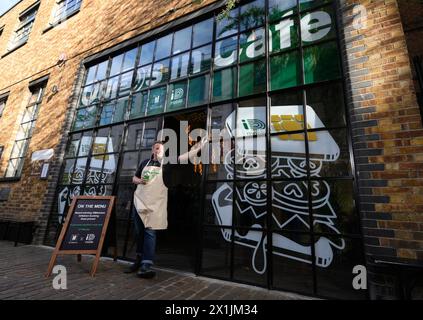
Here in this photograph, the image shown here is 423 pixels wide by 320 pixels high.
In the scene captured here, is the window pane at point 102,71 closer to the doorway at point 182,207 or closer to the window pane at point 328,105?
the doorway at point 182,207

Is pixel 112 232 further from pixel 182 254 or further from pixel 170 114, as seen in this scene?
pixel 170 114

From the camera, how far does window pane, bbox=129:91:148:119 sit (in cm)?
455

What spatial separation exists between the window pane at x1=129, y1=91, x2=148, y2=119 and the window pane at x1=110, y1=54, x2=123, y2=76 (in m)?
1.10

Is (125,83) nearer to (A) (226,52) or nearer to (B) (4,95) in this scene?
(A) (226,52)

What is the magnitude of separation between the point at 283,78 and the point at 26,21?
429 inches

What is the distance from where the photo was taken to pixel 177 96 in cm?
417

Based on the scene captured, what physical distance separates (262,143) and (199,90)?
154 centimetres

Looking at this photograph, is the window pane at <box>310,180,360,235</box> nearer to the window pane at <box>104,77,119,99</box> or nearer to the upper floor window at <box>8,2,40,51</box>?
the window pane at <box>104,77,119,99</box>

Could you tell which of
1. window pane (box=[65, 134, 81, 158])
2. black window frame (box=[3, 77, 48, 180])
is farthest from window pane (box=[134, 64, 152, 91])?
black window frame (box=[3, 77, 48, 180])

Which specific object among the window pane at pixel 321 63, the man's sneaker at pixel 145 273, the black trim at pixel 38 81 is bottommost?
the man's sneaker at pixel 145 273

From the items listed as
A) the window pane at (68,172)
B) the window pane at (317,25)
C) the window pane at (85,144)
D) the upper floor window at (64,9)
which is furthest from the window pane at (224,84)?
the upper floor window at (64,9)

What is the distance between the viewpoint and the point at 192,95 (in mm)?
3994

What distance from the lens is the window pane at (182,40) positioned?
441cm

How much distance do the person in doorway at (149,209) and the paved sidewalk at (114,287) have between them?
202 millimetres
